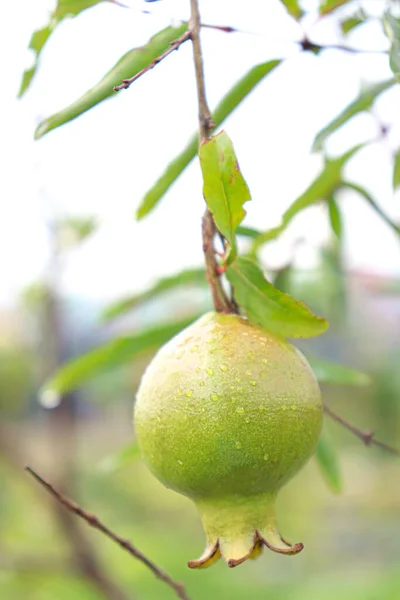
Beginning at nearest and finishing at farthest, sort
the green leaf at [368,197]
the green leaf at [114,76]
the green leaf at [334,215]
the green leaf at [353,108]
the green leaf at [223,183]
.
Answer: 1. the green leaf at [223,183]
2. the green leaf at [114,76]
3. the green leaf at [353,108]
4. the green leaf at [368,197]
5. the green leaf at [334,215]

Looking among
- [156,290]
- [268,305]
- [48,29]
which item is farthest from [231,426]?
[156,290]

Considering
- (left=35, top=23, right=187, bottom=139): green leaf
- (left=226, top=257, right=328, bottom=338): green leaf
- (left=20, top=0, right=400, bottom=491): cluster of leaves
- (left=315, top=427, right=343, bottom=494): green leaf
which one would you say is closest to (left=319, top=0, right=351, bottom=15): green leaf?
(left=20, top=0, right=400, bottom=491): cluster of leaves

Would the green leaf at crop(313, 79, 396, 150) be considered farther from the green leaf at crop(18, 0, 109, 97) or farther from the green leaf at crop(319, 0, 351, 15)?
the green leaf at crop(18, 0, 109, 97)

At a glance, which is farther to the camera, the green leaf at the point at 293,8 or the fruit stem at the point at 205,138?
the green leaf at the point at 293,8

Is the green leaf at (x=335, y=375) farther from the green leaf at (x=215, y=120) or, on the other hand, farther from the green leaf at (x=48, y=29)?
the green leaf at (x=48, y=29)

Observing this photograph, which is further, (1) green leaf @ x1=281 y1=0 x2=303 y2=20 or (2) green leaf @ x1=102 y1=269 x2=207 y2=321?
(2) green leaf @ x1=102 y1=269 x2=207 y2=321

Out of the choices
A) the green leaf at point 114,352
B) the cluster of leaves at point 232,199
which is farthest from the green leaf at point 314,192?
the green leaf at point 114,352

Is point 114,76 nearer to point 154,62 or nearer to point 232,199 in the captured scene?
point 154,62
